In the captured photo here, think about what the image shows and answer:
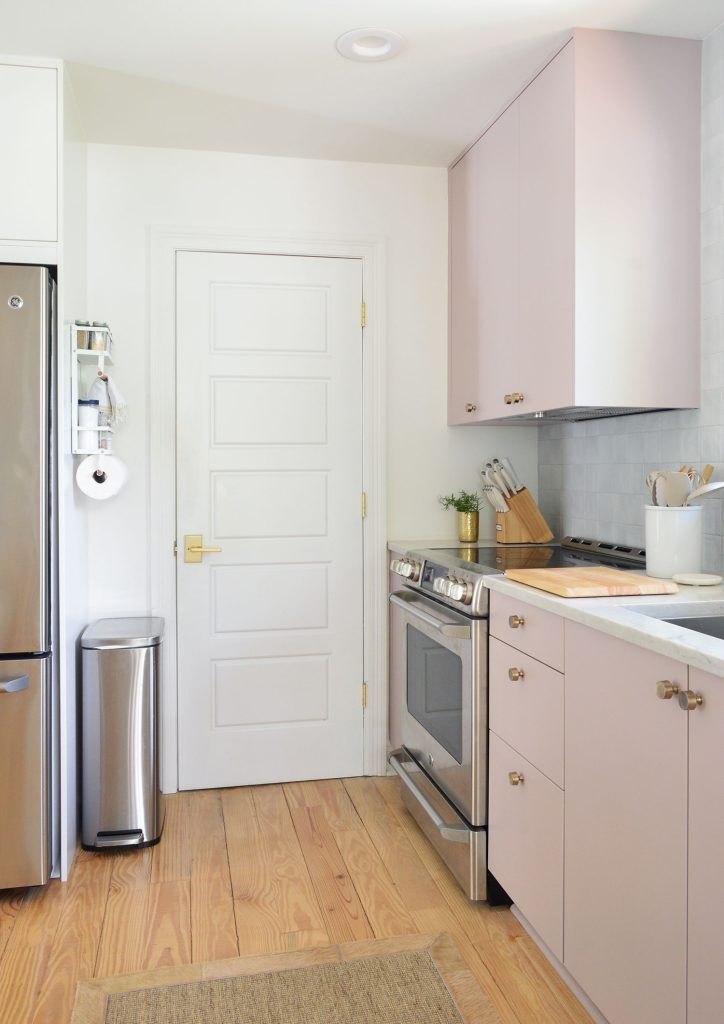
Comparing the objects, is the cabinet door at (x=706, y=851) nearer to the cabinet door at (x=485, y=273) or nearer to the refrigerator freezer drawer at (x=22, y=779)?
the cabinet door at (x=485, y=273)

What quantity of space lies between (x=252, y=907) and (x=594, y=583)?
4.42 feet

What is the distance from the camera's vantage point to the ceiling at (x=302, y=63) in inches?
85.3

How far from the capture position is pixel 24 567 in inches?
92.3

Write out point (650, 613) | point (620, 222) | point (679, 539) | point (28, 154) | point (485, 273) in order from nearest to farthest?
point (650, 613)
point (679, 539)
point (620, 222)
point (28, 154)
point (485, 273)

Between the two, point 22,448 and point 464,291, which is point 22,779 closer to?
point 22,448

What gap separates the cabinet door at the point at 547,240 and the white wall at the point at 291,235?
74cm

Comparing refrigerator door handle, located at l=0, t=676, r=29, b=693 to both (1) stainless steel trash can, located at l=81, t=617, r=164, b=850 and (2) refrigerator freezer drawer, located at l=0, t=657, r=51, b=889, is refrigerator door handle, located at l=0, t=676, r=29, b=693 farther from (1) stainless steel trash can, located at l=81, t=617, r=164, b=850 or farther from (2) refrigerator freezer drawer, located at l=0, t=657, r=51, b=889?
(1) stainless steel trash can, located at l=81, t=617, r=164, b=850

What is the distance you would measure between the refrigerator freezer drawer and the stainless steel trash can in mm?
331

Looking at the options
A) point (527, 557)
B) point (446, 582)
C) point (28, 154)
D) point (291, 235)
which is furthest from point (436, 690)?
point (28, 154)

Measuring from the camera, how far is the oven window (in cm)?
241

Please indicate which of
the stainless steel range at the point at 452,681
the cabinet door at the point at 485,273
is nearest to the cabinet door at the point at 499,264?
the cabinet door at the point at 485,273

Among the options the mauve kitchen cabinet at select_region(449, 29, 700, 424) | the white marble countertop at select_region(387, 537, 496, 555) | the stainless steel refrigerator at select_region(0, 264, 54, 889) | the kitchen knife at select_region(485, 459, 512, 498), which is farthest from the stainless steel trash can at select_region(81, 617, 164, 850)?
the mauve kitchen cabinet at select_region(449, 29, 700, 424)

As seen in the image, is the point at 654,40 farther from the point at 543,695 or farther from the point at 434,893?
the point at 434,893

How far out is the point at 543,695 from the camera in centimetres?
195
